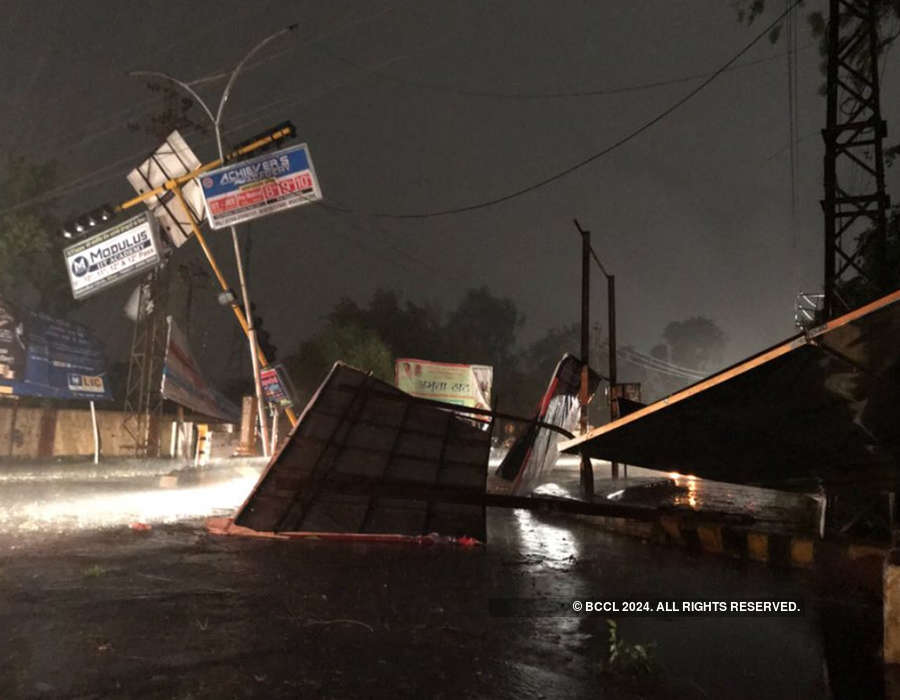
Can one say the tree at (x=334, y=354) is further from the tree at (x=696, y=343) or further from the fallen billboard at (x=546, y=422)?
the tree at (x=696, y=343)

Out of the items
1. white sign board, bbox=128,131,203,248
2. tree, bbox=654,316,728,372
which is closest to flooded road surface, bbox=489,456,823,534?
white sign board, bbox=128,131,203,248

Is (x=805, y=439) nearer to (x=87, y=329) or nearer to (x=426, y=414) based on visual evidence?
(x=426, y=414)

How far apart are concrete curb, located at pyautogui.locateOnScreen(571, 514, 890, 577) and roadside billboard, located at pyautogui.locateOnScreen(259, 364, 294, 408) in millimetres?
11336

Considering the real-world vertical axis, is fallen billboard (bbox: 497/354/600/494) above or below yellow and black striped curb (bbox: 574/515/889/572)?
above

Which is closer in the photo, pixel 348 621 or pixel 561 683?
pixel 561 683

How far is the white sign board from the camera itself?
1983 centimetres

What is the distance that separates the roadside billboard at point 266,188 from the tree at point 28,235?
12.5 metres

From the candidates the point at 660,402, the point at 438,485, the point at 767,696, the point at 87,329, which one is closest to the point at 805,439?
the point at 660,402

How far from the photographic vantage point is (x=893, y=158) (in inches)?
642

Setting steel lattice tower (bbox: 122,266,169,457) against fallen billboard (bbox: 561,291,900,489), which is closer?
fallen billboard (bbox: 561,291,900,489)

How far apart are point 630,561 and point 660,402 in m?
2.45

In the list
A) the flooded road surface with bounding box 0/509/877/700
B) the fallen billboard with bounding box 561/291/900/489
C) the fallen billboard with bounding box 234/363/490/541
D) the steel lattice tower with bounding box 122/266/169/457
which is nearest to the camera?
the flooded road surface with bounding box 0/509/877/700

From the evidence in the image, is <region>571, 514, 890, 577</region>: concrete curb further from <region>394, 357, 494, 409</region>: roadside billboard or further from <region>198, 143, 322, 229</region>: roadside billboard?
<region>394, 357, 494, 409</region>: roadside billboard

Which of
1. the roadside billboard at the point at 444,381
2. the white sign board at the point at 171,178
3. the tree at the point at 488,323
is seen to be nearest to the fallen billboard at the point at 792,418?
the white sign board at the point at 171,178
